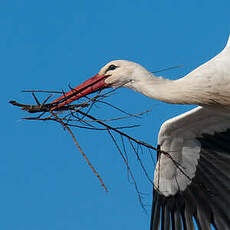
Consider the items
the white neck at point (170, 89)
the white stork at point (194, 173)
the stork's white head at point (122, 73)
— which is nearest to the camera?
the white neck at point (170, 89)

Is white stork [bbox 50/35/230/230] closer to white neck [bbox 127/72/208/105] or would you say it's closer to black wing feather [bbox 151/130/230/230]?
black wing feather [bbox 151/130/230/230]

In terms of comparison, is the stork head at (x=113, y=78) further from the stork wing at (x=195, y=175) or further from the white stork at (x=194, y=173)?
the stork wing at (x=195, y=175)

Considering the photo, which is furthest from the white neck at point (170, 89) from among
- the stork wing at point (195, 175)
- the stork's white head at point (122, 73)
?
the stork wing at point (195, 175)

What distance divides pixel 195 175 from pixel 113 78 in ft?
5.83

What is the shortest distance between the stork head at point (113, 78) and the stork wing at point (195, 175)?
3.17ft

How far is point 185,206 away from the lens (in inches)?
232

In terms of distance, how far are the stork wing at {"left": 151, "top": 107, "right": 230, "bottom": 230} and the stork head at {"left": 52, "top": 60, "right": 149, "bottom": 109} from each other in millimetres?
968

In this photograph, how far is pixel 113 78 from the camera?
4.84 meters

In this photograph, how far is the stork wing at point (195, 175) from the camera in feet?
18.8

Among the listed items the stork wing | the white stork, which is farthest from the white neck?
the stork wing

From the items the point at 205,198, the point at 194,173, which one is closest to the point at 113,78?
the point at 194,173

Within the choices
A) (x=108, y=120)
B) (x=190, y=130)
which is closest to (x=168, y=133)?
(x=190, y=130)

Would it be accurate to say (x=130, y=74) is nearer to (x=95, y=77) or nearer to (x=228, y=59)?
(x=95, y=77)

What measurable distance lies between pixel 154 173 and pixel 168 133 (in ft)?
1.76
